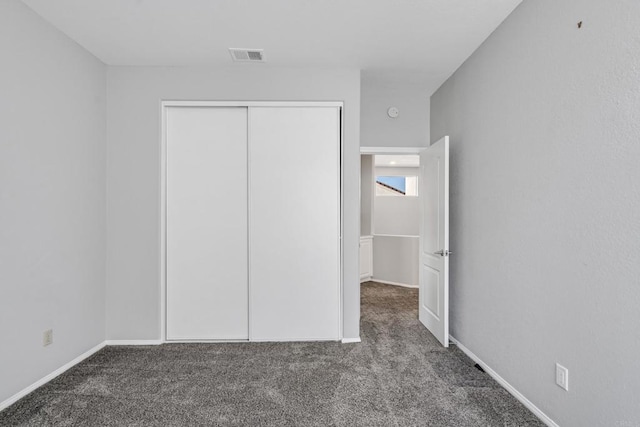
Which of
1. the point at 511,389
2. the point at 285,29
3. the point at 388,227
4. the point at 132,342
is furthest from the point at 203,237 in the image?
the point at 388,227

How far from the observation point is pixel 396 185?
27.9 ft

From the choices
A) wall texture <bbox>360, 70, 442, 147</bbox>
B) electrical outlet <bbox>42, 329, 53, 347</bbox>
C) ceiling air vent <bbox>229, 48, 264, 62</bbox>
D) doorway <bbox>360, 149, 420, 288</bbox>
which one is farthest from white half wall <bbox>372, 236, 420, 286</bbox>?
electrical outlet <bbox>42, 329, 53, 347</bbox>

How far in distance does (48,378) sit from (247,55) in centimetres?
300

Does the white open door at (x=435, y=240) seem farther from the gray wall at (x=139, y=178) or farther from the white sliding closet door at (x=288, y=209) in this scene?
the white sliding closet door at (x=288, y=209)

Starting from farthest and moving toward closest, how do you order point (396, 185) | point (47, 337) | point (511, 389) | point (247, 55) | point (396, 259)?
point (396, 185), point (396, 259), point (247, 55), point (47, 337), point (511, 389)

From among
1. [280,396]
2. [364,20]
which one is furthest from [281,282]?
[364,20]

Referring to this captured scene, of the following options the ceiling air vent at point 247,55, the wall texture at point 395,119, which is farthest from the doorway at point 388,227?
the ceiling air vent at point 247,55

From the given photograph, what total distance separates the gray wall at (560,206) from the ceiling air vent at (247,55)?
6.15 ft

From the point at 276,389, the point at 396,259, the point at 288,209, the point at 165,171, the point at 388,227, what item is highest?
the point at 165,171

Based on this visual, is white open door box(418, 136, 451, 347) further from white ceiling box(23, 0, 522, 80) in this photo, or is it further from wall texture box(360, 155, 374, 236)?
wall texture box(360, 155, 374, 236)

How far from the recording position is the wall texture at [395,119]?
4.09m

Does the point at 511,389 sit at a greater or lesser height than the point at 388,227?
lesser

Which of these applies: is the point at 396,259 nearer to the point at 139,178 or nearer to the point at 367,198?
the point at 367,198

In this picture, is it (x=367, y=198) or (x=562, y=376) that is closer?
(x=562, y=376)
